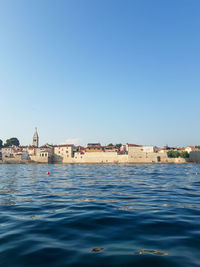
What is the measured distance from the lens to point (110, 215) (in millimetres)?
5512

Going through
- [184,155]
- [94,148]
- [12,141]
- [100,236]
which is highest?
[12,141]

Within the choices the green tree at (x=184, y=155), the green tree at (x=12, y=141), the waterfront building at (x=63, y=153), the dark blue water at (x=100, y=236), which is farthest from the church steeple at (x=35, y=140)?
the dark blue water at (x=100, y=236)

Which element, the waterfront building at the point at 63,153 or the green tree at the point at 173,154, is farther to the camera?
the waterfront building at the point at 63,153

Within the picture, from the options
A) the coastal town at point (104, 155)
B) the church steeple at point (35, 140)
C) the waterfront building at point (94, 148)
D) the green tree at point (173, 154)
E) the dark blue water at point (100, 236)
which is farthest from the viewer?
the church steeple at point (35, 140)

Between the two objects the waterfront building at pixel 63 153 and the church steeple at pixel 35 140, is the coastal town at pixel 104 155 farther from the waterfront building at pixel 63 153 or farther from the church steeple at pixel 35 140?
the church steeple at pixel 35 140

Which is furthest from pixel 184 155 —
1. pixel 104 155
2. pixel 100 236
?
pixel 100 236

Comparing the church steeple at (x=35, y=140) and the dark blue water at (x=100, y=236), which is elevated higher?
the church steeple at (x=35, y=140)

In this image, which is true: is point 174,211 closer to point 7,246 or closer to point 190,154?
point 7,246

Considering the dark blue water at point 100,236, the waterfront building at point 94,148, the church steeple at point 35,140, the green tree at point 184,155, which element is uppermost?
the church steeple at point 35,140

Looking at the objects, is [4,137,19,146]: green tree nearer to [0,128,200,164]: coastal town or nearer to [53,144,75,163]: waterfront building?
[0,128,200,164]: coastal town

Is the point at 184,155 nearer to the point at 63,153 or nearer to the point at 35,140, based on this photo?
the point at 63,153

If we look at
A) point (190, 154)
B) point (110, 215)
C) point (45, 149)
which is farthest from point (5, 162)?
point (110, 215)

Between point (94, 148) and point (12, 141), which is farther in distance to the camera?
point (12, 141)

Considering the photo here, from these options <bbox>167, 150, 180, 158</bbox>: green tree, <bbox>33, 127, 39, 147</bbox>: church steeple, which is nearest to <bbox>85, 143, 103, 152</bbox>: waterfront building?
<bbox>167, 150, 180, 158</bbox>: green tree
